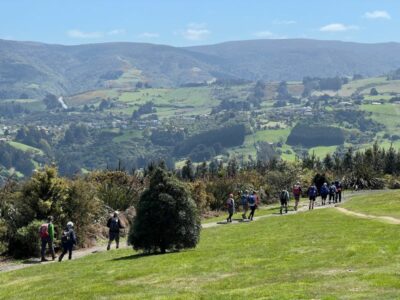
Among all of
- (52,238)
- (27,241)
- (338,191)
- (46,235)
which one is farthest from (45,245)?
(338,191)

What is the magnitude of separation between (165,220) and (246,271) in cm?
692

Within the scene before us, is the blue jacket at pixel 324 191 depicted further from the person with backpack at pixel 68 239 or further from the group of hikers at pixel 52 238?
the person with backpack at pixel 68 239

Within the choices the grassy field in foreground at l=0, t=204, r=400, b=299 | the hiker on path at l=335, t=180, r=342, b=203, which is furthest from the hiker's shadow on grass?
the hiker on path at l=335, t=180, r=342, b=203

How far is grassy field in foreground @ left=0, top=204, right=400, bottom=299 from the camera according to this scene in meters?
14.0

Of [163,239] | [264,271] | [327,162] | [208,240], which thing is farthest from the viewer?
[327,162]

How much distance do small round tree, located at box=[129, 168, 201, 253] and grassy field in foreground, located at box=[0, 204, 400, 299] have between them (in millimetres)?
700

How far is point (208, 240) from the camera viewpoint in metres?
28.1

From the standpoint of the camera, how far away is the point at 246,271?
17.2m

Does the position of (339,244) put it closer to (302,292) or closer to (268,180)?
(302,292)

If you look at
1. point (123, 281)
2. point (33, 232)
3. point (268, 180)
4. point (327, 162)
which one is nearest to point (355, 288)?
point (123, 281)

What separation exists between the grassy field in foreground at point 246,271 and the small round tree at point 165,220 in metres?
0.70

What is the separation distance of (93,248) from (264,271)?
641 inches

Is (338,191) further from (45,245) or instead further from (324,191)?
(45,245)

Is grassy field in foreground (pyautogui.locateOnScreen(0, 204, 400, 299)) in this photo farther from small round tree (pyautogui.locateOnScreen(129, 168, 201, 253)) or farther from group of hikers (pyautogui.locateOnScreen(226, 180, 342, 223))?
group of hikers (pyautogui.locateOnScreen(226, 180, 342, 223))
